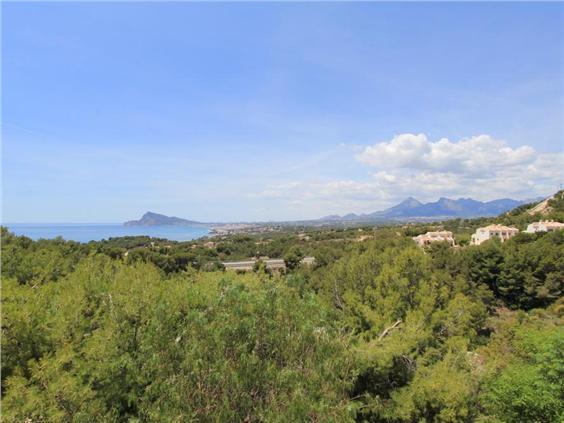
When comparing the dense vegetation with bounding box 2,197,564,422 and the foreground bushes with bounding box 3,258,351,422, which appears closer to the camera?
the foreground bushes with bounding box 3,258,351,422

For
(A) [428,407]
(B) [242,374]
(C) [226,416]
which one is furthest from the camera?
(A) [428,407]

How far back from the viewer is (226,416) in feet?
16.0

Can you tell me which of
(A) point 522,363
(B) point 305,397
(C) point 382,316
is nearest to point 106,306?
(B) point 305,397

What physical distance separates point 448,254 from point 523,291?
24.6ft

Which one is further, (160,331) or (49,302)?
(49,302)

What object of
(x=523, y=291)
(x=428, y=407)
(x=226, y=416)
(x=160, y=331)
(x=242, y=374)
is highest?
(x=160, y=331)

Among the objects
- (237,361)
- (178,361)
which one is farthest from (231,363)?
(178,361)

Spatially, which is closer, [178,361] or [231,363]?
[231,363]

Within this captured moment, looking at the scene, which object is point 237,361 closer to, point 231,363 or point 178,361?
point 231,363

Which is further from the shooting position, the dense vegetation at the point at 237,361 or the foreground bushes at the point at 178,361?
the dense vegetation at the point at 237,361

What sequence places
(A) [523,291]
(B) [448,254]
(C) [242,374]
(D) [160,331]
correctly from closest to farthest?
(C) [242,374] < (D) [160,331] < (A) [523,291] < (B) [448,254]

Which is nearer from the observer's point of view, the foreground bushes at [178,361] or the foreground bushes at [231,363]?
the foreground bushes at [178,361]

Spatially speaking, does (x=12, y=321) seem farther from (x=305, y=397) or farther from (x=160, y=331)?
(x=305, y=397)

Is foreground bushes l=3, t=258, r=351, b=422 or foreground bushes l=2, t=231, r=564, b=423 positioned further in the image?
foreground bushes l=2, t=231, r=564, b=423
